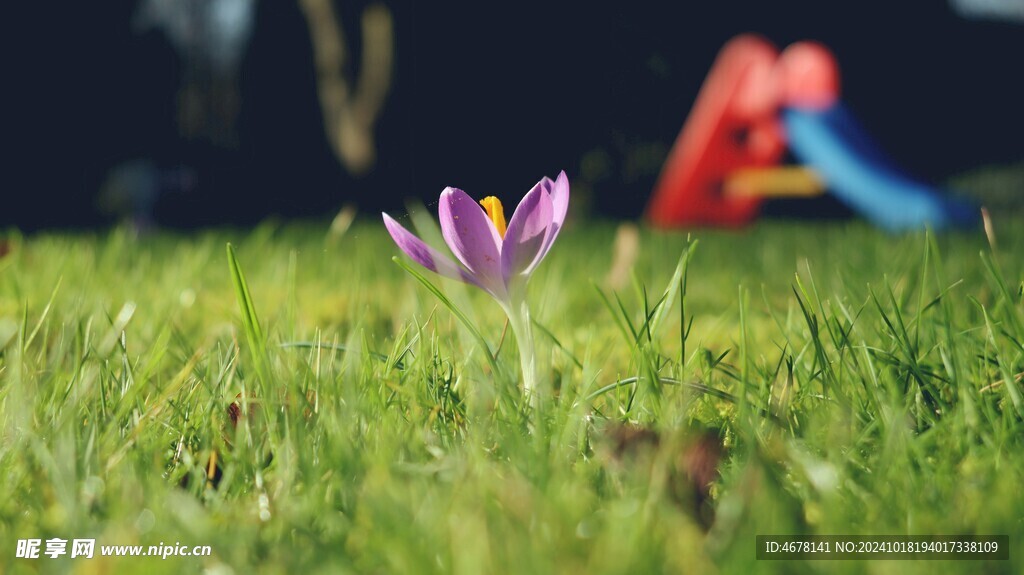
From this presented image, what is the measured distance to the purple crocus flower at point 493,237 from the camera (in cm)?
73

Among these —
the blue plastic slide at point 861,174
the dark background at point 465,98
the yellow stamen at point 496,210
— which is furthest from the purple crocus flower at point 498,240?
the dark background at point 465,98

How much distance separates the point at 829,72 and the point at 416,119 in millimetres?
4018

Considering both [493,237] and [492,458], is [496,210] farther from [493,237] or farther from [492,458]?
[492,458]

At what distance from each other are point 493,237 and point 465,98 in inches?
295

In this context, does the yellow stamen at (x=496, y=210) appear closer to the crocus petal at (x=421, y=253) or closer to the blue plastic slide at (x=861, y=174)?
the crocus petal at (x=421, y=253)

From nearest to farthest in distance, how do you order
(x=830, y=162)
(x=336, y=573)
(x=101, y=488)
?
1. (x=336, y=573)
2. (x=101, y=488)
3. (x=830, y=162)

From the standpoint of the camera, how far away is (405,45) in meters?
7.81

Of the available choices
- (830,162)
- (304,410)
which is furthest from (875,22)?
(304,410)

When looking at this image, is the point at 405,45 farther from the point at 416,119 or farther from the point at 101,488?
the point at 101,488

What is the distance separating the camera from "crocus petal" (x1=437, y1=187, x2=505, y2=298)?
29.0 inches

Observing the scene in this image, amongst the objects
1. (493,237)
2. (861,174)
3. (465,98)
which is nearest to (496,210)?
(493,237)

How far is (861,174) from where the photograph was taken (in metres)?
4.30

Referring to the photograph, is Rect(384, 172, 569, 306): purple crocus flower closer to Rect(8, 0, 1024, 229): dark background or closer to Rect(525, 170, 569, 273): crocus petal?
Rect(525, 170, 569, 273): crocus petal

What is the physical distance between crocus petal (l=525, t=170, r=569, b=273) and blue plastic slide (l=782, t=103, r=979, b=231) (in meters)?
3.37
